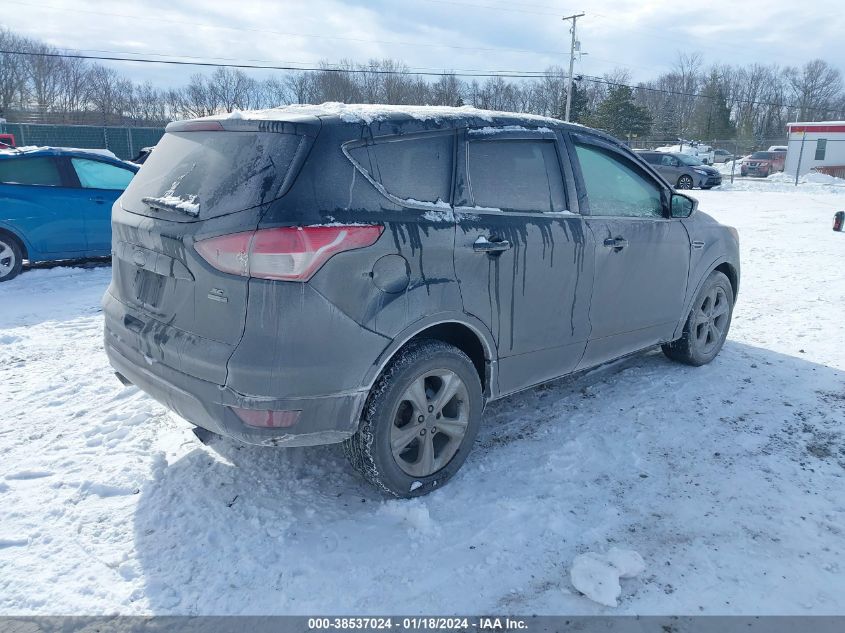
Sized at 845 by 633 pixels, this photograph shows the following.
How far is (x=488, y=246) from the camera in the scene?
3174 millimetres

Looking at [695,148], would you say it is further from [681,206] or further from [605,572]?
[605,572]

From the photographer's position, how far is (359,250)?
2682 millimetres

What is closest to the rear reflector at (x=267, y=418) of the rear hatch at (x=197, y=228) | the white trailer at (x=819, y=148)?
the rear hatch at (x=197, y=228)

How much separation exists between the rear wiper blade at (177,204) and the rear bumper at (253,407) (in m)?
0.74

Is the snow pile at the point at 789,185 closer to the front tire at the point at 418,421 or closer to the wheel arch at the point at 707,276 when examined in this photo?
the wheel arch at the point at 707,276

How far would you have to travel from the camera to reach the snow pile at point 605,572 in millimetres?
2484

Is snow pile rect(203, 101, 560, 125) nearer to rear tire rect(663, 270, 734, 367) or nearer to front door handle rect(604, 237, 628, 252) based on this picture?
front door handle rect(604, 237, 628, 252)

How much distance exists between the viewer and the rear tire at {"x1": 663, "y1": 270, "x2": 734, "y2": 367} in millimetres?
4938

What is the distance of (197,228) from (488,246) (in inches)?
55.8

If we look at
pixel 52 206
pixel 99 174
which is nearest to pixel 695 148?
pixel 99 174

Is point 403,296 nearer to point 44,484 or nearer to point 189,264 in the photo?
point 189,264

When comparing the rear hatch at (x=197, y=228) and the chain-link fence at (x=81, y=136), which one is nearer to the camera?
the rear hatch at (x=197, y=228)

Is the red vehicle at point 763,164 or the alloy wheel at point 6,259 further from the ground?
the red vehicle at point 763,164

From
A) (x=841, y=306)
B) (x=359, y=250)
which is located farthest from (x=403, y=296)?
(x=841, y=306)
